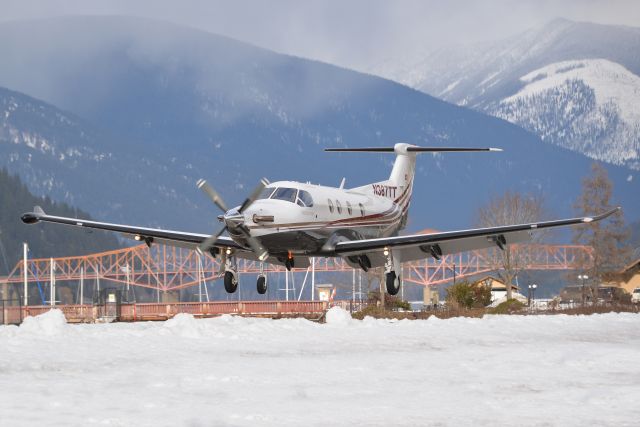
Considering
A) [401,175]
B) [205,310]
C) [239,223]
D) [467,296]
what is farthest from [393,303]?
[239,223]

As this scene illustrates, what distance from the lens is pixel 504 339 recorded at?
1369 inches

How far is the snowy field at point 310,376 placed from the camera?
19344 millimetres

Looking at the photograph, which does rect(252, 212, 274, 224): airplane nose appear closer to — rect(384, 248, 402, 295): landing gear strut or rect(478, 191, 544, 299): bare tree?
rect(384, 248, 402, 295): landing gear strut

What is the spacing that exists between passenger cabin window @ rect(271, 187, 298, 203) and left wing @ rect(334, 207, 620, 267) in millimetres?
3599

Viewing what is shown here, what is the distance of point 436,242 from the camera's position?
157ft

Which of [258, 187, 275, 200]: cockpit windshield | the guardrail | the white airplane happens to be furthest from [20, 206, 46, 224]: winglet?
the guardrail

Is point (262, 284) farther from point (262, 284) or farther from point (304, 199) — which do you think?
point (304, 199)

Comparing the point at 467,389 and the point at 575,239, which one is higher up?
the point at 575,239

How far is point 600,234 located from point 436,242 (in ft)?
267

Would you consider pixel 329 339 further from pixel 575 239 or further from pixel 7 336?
pixel 575 239

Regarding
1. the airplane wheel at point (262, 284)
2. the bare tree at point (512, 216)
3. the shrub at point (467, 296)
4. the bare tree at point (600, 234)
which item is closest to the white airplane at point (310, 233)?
the airplane wheel at point (262, 284)

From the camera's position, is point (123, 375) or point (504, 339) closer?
point (123, 375)

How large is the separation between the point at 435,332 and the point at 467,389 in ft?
50.3

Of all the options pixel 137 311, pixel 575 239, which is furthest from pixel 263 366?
pixel 575 239
